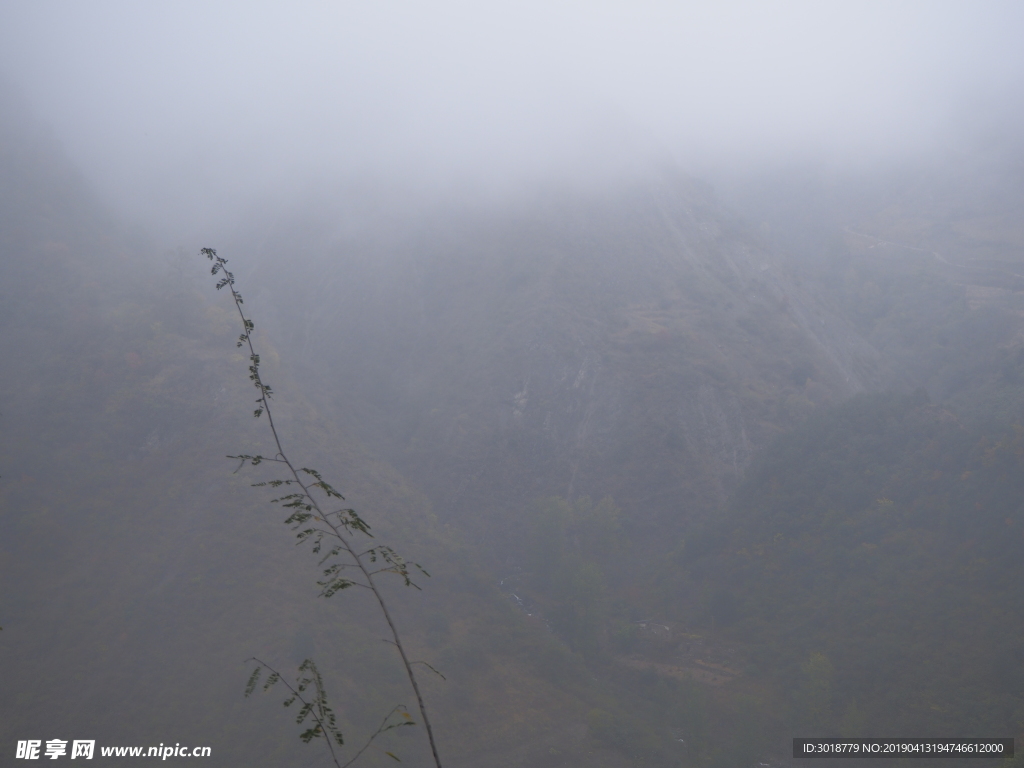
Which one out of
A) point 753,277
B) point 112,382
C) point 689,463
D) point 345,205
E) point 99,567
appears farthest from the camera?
point 345,205

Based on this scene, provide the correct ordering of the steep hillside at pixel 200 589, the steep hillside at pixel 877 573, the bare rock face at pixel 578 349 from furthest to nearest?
the bare rock face at pixel 578 349 → the steep hillside at pixel 200 589 → the steep hillside at pixel 877 573

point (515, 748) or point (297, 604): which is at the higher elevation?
point (297, 604)

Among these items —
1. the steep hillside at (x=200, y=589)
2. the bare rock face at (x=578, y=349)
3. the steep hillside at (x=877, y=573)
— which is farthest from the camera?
the bare rock face at (x=578, y=349)

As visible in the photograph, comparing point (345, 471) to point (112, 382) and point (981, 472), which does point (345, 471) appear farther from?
point (981, 472)

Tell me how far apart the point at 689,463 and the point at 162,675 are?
29988 millimetres

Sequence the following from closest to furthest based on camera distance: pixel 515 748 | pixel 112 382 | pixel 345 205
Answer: pixel 515 748, pixel 112 382, pixel 345 205

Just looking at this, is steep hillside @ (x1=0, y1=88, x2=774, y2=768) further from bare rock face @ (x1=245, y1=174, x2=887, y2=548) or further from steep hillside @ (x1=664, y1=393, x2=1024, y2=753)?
bare rock face @ (x1=245, y1=174, x2=887, y2=548)

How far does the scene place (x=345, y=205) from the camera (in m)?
63.8

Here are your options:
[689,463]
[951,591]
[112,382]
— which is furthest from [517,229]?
[951,591]

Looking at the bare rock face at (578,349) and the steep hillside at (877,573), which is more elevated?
the bare rock face at (578,349)

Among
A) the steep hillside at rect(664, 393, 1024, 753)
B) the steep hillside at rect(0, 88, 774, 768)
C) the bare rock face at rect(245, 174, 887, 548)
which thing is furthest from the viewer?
the bare rock face at rect(245, 174, 887, 548)

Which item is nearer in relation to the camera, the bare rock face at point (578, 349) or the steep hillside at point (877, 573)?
the steep hillside at point (877, 573)

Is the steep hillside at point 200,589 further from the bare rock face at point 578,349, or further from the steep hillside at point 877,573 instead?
the bare rock face at point 578,349

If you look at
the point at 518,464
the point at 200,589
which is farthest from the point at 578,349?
the point at 200,589
